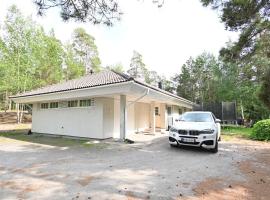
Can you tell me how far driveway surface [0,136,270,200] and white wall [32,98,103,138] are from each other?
3948mm

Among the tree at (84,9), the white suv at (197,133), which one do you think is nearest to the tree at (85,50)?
the white suv at (197,133)

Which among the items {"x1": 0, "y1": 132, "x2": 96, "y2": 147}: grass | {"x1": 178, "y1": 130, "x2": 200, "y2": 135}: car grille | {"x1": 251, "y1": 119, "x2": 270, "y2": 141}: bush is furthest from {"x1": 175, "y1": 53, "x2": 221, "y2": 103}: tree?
{"x1": 178, "y1": 130, "x2": 200, "y2": 135}: car grille

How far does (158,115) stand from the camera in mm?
20594

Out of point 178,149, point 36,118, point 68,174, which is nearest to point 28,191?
point 68,174

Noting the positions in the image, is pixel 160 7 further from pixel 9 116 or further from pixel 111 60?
pixel 111 60

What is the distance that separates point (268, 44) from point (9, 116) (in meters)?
32.1

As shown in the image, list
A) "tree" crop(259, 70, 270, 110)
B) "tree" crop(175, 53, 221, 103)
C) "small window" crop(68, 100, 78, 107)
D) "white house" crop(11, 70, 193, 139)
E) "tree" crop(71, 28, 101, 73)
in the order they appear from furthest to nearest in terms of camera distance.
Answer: "tree" crop(175, 53, 221, 103) < "tree" crop(71, 28, 101, 73) < "small window" crop(68, 100, 78, 107) < "white house" crop(11, 70, 193, 139) < "tree" crop(259, 70, 270, 110)

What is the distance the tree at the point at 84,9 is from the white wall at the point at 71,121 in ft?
24.6

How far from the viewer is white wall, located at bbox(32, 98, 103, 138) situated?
13508 millimetres

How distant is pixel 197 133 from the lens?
929 centimetres

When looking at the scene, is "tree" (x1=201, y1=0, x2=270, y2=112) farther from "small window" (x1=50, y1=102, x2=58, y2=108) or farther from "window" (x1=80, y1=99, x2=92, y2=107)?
"small window" (x1=50, y1=102, x2=58, y2=108)

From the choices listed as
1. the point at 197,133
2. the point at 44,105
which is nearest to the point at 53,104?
the point at 44,105

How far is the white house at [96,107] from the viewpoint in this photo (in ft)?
39.0

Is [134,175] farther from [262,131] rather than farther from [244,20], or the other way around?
[262,131]
